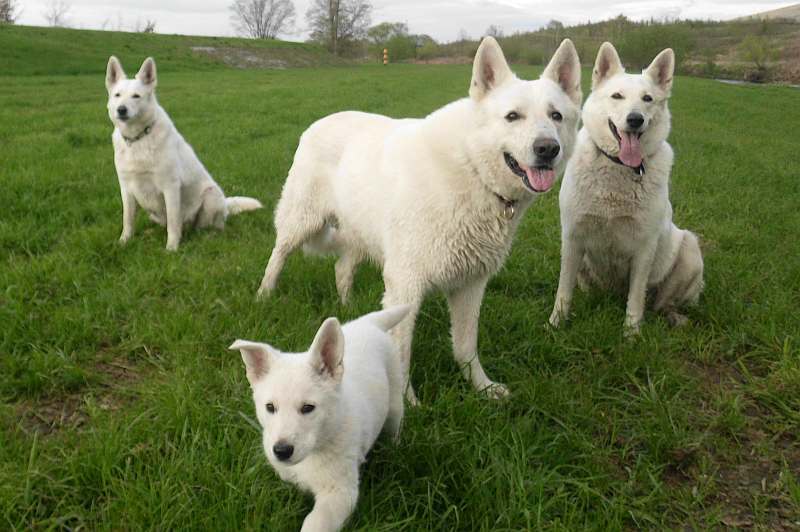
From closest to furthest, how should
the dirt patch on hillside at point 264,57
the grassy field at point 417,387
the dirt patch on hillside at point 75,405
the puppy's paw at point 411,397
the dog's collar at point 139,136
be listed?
the grassy field at point 417,387 → the dirt patch on hillside at point 75,405 → the puppy's paw at point 411,397 → the dog's collar at point 139,136 → the dirt patch on hillside at point 264,57

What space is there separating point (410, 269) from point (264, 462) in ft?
4.00

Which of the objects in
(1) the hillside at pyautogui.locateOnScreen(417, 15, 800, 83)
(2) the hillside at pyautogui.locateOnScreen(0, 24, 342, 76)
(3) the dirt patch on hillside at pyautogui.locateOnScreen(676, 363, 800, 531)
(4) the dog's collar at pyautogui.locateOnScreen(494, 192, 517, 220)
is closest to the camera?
(3) the dirt patch on hillside at pyautogui.locateOnScreen(676, 363, 800, 531)

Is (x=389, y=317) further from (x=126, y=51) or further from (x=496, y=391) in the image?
(x=126, y=51)

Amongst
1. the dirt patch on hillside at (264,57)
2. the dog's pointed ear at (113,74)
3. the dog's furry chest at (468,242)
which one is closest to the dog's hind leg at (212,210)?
the dog's pointed ear at (113,74)

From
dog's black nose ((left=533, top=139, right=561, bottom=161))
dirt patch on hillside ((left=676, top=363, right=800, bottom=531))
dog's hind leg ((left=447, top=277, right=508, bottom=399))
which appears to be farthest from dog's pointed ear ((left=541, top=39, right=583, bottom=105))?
dirt patch on hillside ((left=676, top=363, right=800, bottom=531))

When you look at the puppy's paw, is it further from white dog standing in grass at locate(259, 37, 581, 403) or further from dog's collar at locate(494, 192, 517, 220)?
dog's collar at locate(494, 192, 517, 220)

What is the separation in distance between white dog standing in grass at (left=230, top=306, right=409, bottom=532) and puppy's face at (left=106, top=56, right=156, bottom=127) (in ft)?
13.8

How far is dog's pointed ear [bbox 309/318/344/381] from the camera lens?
210 centimetres

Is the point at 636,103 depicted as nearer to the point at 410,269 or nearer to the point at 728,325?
the point at 728,325

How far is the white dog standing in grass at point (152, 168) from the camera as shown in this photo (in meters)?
5.43

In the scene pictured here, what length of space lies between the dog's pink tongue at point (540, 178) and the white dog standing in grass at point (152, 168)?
3456 millimetres

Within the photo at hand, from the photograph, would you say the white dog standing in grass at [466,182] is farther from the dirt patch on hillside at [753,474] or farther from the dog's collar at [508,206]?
the dirt patch on hillside at [753,474]

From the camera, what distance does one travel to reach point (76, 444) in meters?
2.49

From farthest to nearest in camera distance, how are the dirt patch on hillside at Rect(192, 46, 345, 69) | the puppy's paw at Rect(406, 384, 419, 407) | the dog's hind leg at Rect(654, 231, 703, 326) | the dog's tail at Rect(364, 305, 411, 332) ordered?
the dirt patch on hillside at Rect(192, 46, 345, 69) < the dog's hind leg at Rect(654, 231, 703, 326) < the puppy's paw at Rect(406, 384, 419, 407) < the dog's tail at Rect(364, 305, 411, 332)
